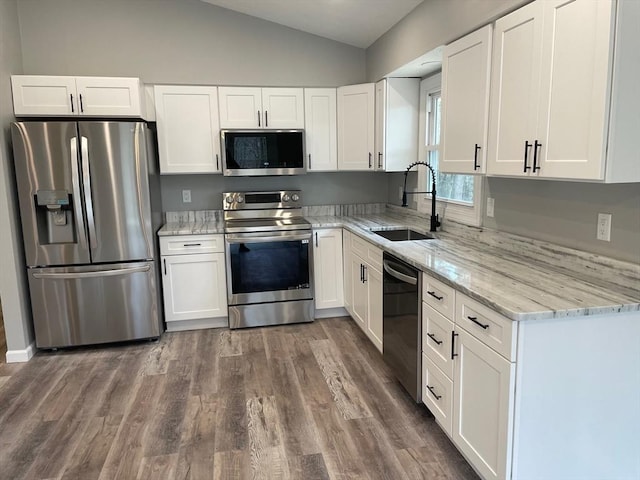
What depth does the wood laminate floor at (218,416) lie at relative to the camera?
7.13ft

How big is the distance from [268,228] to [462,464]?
7.80 feet

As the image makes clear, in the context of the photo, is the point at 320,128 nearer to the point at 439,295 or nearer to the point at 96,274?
the point at 96,274

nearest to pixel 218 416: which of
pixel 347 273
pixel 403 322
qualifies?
pixel 403 322

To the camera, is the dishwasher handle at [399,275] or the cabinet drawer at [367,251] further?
the cabinet drawer at [367,251]

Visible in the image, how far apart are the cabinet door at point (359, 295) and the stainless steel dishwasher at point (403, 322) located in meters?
0.47

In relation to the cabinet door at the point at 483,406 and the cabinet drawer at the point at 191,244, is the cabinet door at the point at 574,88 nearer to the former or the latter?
the cabinet door at the point at 483,406

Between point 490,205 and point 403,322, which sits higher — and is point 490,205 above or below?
above

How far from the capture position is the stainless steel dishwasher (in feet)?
8.04

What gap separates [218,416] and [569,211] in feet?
7.17

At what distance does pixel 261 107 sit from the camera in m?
4.06

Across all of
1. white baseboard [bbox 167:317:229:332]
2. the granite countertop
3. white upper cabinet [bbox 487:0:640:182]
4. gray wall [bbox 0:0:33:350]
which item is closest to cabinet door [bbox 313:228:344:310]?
the granite countertop

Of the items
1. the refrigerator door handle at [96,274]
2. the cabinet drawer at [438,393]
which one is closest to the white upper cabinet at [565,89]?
the cabinet drawer at [438,393]

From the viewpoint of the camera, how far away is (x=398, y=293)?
269 cm

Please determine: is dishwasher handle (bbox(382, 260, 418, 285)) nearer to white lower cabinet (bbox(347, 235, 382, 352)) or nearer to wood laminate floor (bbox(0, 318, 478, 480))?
white lower cabinet (bbox(347, 235, 382, 352))
